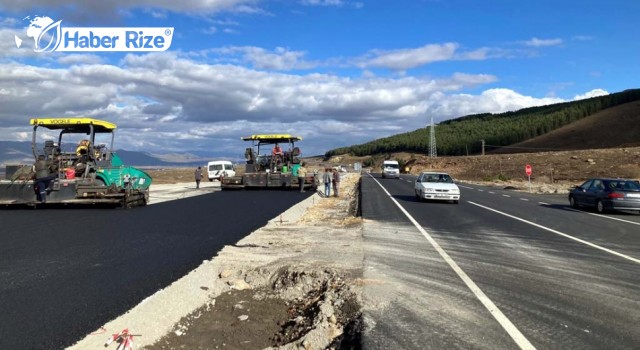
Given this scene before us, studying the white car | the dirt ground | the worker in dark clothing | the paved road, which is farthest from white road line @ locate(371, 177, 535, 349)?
the worker in dark clothing

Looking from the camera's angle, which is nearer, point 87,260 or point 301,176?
point 87,260

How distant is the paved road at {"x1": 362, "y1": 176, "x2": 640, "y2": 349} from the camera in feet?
16.6

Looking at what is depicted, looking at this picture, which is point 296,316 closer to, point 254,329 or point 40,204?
point 254,329

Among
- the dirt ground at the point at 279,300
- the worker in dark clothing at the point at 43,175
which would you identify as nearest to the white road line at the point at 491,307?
the dirt ground at the point at 279,300

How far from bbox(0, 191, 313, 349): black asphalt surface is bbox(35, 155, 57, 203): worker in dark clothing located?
2.00ft

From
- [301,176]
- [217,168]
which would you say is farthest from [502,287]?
[217,168]

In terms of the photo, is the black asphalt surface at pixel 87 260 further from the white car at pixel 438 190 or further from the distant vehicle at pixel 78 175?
the white car at pixel 438 190

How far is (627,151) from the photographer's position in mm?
55031

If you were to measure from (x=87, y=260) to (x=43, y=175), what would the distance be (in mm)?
10526

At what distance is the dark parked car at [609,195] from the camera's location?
738 inches

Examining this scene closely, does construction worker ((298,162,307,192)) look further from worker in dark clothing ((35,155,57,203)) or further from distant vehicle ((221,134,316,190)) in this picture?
worker in dark clothing ((35,155,57,203))

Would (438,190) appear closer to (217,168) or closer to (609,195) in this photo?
(609,195)

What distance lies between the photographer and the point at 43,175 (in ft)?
57.7

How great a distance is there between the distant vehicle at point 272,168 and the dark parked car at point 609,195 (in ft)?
46.7
